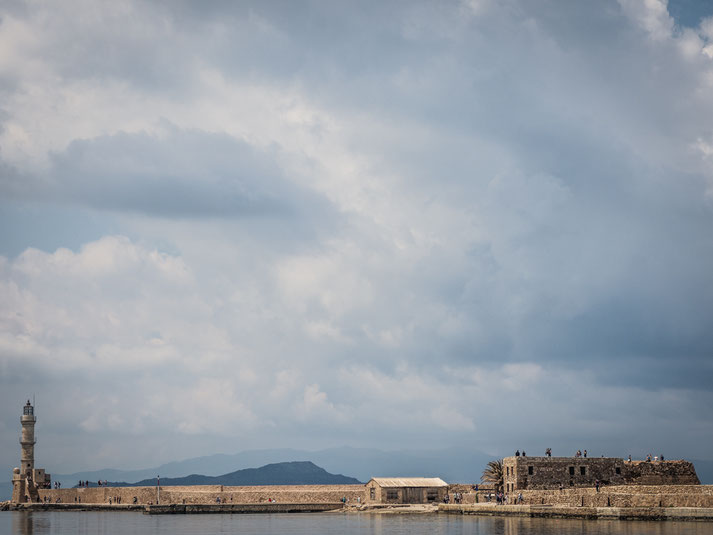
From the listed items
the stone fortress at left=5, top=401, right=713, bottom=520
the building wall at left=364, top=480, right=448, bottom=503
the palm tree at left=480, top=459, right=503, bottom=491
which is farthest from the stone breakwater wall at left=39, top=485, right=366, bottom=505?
the palm tree at left=480, top=459, right=503, bottom=491

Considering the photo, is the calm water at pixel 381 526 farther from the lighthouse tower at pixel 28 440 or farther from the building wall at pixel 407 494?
the lighthouse tower at pixel 28 440

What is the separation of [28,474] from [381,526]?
5138 cm

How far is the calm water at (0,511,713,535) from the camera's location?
44.5m

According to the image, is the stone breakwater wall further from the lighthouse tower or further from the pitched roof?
the lighthouse tower

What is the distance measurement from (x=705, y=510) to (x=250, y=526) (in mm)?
26903

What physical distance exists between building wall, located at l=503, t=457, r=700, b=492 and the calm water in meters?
4.61

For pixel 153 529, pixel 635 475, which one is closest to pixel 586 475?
pixel 635 475

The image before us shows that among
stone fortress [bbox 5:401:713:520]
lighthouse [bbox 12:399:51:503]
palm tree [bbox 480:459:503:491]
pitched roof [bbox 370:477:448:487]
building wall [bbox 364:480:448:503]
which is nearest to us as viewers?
stone fortress [bbox 5:401:713:520]

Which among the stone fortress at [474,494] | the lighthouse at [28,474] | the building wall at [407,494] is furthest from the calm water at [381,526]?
the lighthouse at [28,474]

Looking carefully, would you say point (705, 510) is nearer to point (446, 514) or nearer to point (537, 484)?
point (537, 484)

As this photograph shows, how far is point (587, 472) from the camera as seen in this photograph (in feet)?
213

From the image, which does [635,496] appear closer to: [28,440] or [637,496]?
[637,496]

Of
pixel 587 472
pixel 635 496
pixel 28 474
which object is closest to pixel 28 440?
pixel 28 474

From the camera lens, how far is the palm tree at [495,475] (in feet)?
235
